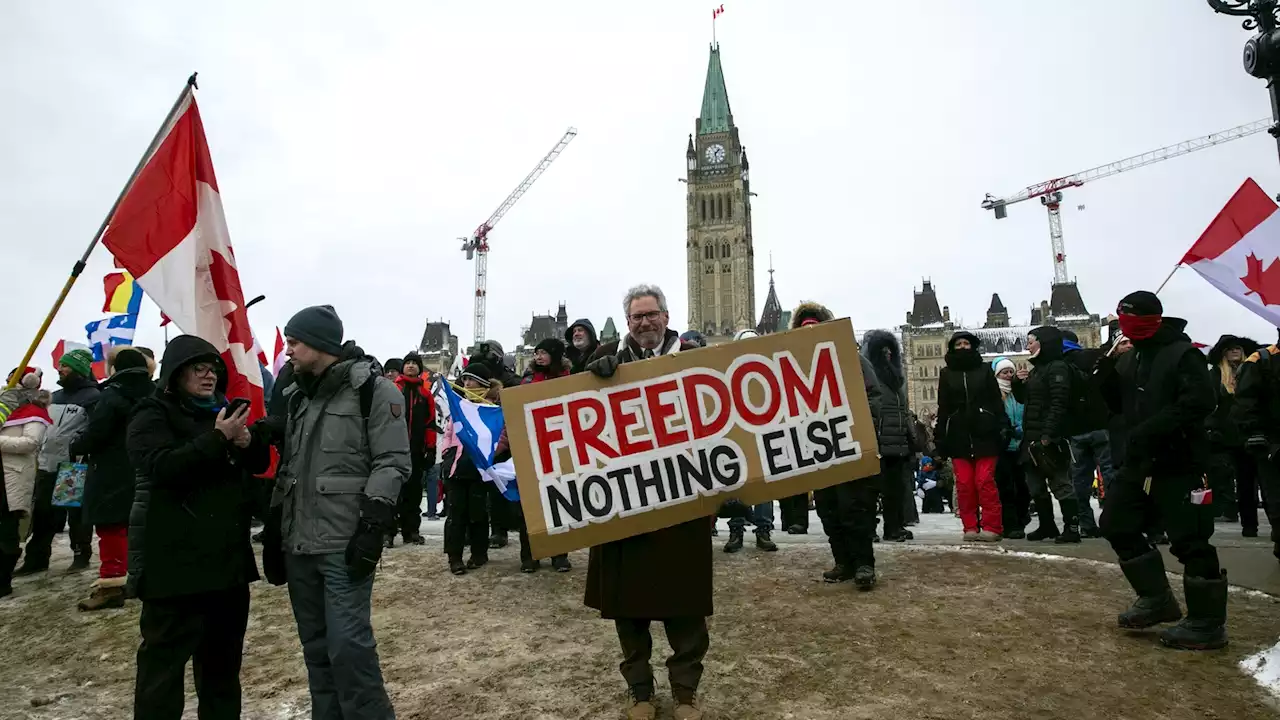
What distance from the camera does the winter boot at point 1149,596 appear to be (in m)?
4.55

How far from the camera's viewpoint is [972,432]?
803 centimetres

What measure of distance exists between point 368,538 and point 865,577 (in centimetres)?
417

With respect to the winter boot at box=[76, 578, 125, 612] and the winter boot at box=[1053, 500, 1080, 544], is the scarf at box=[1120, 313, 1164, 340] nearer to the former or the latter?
the winter boot at box=[1053, 500, 1080, 544]

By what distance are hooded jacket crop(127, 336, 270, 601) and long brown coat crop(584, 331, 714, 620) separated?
175 centimetres

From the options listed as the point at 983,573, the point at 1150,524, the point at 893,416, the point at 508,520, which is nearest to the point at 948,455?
the point at 893,416

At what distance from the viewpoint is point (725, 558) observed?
7516 millimetres

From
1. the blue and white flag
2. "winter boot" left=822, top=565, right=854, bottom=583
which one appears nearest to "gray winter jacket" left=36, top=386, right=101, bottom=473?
the blue and white flag

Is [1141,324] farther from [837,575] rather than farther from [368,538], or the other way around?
[368,538]

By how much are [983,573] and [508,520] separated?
5.03m

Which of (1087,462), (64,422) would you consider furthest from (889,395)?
(64,422)

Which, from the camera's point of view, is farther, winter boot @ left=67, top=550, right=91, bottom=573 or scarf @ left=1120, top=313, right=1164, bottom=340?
winter boot @ left=67, top=550, right=91, bottom=573

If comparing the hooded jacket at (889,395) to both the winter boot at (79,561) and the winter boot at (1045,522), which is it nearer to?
the winter boot at (1045,522)

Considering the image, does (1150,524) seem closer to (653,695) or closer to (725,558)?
(653,695)

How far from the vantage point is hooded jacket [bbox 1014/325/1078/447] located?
773 cm
